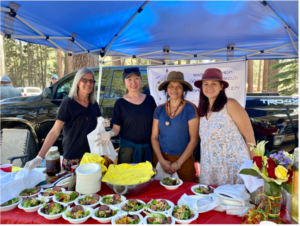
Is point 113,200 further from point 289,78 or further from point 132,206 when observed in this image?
point 289,78

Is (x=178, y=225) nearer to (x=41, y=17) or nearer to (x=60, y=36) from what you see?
(x=41, y=17)

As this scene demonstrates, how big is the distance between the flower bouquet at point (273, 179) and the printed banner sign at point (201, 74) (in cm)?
267

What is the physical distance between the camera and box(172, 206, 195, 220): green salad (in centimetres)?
133

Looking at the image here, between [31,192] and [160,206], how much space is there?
3.71 ft

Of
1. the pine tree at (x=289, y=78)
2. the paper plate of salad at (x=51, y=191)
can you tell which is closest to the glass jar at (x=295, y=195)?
A: the paper plate of salad at (x=51, y=191)

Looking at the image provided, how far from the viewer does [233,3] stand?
2.49 m

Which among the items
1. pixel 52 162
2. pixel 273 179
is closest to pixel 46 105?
pixel 52 162

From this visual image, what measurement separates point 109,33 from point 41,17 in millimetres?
1067

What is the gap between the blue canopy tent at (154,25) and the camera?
2.33 m

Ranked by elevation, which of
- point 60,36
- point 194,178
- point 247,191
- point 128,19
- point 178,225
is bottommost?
point 194,178

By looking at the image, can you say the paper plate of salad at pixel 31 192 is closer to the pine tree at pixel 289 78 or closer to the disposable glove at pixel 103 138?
the disposable glove at pixel 103 138

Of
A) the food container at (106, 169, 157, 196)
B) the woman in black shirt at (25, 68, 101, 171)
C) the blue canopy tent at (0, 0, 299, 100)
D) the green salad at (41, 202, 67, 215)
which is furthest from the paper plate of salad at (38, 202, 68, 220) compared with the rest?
the blue canopy tent at (0, 0, 299, 100)

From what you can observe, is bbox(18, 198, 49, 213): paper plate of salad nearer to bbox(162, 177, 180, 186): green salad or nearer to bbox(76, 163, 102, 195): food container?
bbox(76, 163, 102, 195): food container

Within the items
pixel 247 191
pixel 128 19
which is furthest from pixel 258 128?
pixel 128 19
